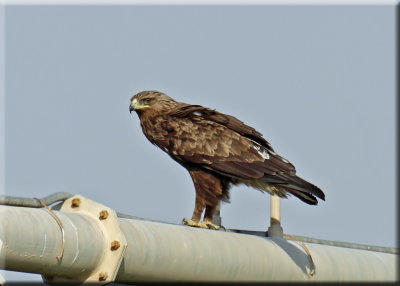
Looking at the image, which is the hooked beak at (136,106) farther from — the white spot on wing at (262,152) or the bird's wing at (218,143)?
the white spot on wing at (262,152)

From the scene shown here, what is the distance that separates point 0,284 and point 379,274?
2.96 metres

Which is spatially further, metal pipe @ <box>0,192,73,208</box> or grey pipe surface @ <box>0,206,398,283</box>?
metal pipe @ <box>0,192,73,208</box>

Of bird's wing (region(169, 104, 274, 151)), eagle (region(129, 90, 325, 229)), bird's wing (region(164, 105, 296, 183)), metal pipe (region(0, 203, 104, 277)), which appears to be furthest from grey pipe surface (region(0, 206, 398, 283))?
bird's wing (region(169, 104, 274, 151))

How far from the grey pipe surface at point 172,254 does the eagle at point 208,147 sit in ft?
7.28

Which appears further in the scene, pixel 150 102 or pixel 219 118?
pixel 150 102

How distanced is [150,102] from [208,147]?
0.90 meters

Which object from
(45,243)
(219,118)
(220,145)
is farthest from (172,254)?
(219,118)

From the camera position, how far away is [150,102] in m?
9.13

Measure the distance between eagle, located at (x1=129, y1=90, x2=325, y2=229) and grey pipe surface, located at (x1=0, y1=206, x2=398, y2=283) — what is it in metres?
2.22

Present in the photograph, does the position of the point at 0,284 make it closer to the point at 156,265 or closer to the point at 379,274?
the point at 156,265

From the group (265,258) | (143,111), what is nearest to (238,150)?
(143,111)

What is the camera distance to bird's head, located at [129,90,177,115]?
905 cm

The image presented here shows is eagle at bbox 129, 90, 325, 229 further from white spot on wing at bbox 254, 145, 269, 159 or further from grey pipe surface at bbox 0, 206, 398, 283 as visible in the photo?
grey pipe surface at bbox 0, 206, 398, 283

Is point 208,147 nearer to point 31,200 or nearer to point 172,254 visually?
point 172,254
